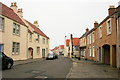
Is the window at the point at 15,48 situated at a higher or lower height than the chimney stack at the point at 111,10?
lower

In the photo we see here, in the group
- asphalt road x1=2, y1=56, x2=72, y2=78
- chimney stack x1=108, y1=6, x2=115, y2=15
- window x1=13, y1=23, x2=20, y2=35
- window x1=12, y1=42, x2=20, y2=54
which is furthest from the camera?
window x1=13, y1=23, x2=20, y2=35

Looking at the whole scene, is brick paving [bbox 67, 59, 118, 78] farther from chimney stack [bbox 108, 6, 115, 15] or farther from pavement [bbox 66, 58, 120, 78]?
chimney stack [bbox 108, 6, 115, 15]

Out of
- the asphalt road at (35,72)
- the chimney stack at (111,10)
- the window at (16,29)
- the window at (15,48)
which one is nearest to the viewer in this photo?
the asphalt road at (35,72)

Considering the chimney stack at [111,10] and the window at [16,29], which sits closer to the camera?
the chimney stack at [111,10]

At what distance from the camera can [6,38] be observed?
16797 mm

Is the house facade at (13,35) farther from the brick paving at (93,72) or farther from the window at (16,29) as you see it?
the brick paving at (93,72)

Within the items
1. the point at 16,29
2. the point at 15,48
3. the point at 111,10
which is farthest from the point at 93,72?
the point at 16,29

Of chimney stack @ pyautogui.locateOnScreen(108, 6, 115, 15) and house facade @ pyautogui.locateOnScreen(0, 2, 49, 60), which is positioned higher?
chimney stack @ pyautogui.locateOnScreen(108, 6, 115, 15)

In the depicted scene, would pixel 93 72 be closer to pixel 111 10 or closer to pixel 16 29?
pixel 111 10

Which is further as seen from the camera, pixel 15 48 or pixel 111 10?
pixel 15 48

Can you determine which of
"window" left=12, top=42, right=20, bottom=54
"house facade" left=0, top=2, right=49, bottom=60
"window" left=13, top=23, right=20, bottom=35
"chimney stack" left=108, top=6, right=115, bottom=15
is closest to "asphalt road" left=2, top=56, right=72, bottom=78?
"house facade" left=0, top=2, right=49, bottom=60

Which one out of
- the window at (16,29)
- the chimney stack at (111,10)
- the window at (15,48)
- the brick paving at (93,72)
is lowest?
the brick paving at (93,72)

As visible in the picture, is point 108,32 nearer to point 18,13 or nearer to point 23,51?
point 23,51

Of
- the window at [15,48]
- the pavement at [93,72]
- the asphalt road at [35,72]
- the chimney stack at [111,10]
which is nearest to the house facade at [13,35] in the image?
the window at [15,48]
